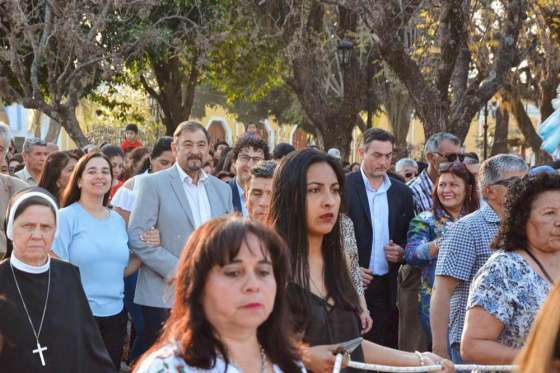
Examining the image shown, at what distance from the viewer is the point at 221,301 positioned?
A: 323 cm

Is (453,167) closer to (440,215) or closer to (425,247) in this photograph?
(440,215)

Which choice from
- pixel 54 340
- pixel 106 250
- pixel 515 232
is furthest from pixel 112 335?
Result: pixel 515 232

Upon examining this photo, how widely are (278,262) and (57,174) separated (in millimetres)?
6113

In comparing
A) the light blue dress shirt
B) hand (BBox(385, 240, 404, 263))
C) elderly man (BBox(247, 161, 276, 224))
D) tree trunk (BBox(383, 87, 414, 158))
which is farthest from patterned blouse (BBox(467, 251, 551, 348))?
tree trunk (BBox(383, 87, 414, 158))

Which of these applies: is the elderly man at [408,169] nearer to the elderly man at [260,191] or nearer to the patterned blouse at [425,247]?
the patterned blouse at [425,247]

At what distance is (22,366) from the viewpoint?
19.3 ft

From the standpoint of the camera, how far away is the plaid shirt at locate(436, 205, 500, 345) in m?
6.29

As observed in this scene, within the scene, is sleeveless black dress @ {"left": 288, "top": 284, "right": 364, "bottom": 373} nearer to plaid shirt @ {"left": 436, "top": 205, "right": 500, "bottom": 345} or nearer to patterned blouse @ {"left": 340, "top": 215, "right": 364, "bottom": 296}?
patterned blouse @ {"left": 340, "top": 215, "right": 364, "bottom": 296}

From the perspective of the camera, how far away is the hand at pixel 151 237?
313 inches

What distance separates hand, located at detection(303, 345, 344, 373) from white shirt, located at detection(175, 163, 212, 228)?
157 inches

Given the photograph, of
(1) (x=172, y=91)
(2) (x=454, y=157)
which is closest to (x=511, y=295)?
(2) (x=454, y=157)

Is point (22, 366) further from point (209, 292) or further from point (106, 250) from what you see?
point (209, 292)

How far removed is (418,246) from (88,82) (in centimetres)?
1598

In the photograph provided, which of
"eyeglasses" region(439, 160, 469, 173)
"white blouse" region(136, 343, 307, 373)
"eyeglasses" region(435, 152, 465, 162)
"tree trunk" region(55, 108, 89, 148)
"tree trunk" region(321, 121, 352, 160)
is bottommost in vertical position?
"white blouse" region(136, 343, 307, 373)
